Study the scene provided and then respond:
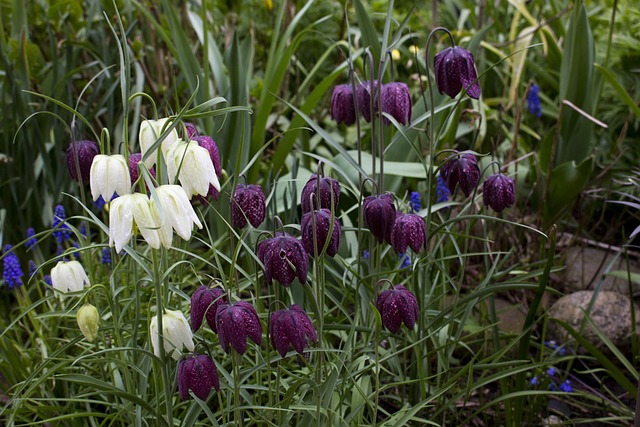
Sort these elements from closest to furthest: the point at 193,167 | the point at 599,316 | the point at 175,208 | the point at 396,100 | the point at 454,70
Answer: the point at 175,208 → the point at 193,167 → the point at 454,70 → the point at 396,100 → the point at 599,316

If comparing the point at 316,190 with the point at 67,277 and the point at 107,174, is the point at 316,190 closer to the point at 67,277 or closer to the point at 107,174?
the point at 107,174

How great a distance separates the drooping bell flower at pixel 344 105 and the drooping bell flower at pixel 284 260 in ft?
1.74

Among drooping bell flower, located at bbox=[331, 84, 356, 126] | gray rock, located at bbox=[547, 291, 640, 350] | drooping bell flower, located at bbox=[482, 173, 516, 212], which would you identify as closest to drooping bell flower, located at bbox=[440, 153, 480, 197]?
drooping bell flower, located at bbox=[482, 173, 516, 212]

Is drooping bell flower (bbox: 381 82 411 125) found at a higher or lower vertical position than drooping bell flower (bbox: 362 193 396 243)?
higher

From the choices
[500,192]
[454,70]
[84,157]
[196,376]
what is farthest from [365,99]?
[196,376]

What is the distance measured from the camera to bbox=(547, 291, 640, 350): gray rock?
2.44 metres

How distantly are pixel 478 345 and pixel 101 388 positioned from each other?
1318 mm

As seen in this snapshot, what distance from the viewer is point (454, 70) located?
5.46 ft

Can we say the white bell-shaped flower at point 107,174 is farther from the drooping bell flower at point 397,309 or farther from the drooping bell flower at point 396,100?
the drooping bell flower at point 396,100

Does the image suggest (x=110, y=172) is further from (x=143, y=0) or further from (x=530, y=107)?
(x=143, y=0)

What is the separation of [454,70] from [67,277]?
3.15ft

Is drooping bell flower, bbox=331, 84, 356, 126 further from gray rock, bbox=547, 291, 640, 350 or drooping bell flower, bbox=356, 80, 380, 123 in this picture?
gray rock, bbox=547, 291, 640, 350

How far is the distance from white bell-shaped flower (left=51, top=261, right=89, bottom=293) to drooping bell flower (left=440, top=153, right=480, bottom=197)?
33.7 inches

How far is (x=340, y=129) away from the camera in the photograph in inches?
138
